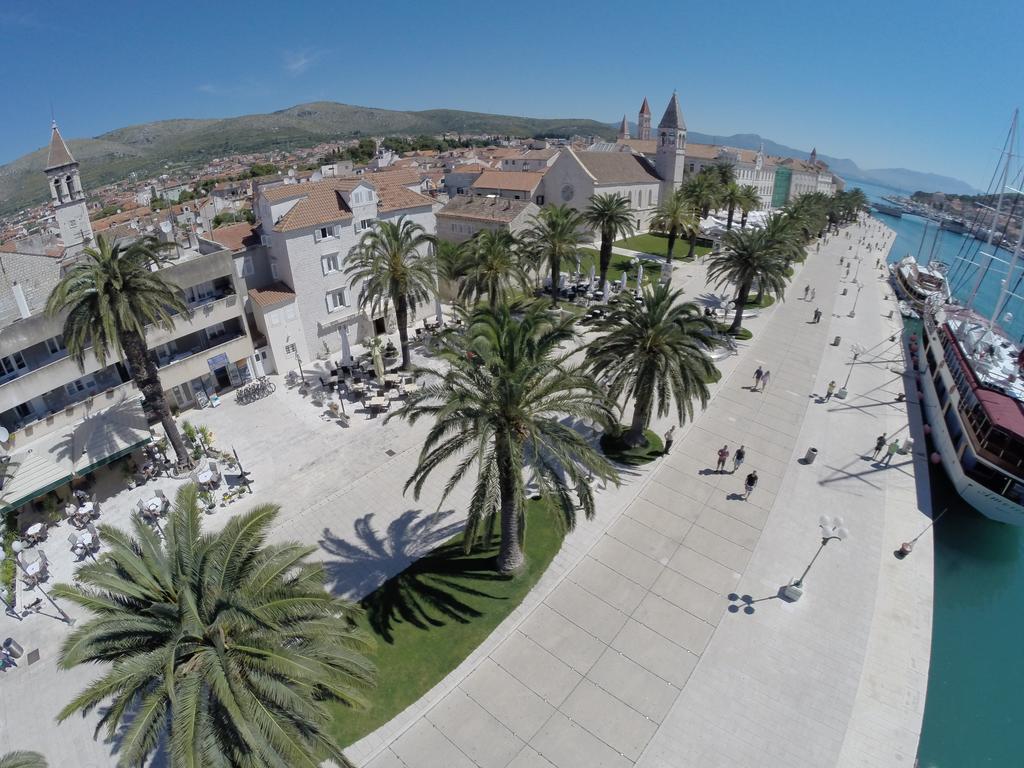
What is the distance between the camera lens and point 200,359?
2638cm

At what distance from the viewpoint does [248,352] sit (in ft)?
93.1

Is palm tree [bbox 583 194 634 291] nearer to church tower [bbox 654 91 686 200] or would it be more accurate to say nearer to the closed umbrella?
the closed umbrella

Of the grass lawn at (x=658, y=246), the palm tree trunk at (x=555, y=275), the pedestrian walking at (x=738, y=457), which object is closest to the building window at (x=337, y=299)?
the palm tree trunk at (x=555, y=275)

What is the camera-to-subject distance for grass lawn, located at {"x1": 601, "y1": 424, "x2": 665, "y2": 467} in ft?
74.6

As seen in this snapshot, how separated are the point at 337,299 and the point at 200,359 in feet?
29.6

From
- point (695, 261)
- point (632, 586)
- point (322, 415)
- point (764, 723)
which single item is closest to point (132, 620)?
point (632, 586)

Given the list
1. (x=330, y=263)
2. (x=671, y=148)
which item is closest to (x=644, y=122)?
(x=671, y=148)

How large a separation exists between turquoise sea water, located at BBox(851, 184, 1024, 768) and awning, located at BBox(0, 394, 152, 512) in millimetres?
29701

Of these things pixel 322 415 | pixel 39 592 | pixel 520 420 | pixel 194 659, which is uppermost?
pixel 520 420

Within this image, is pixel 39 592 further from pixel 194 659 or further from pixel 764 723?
pixel 764 723

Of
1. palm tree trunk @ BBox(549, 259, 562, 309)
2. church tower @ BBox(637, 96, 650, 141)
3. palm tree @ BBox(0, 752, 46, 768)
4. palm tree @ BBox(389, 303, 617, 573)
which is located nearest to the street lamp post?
palm tree @ BBox(389, 303, 617, 573)

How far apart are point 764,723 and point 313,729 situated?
11184mm

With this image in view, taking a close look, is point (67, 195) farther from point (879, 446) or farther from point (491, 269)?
point (879, 446)

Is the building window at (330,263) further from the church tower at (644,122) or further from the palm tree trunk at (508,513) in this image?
the church tower at (644,122)
